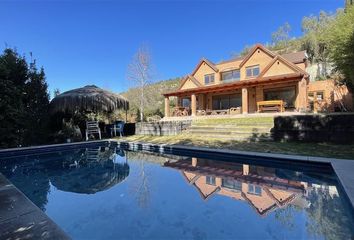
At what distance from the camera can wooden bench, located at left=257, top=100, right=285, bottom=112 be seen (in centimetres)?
1658

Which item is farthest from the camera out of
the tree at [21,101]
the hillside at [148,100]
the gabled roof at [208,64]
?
the hillside at [148,100]

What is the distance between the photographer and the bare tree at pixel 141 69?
92.7 feet

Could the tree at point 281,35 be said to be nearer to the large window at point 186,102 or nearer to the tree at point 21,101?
the large window at point 186,102

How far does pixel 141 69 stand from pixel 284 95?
16.7 meters

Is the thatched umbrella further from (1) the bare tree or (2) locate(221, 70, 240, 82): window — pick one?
(1) the bare tree

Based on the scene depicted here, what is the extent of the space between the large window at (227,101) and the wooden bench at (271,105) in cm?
428

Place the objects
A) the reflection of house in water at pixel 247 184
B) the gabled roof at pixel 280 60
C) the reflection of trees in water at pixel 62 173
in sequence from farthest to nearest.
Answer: the gabled roof at pixel 280 60 → the reflection of trees in water at pixel 62 173 → the reflection of house in water at pixel 247 184

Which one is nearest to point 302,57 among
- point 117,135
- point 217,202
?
point 117,135

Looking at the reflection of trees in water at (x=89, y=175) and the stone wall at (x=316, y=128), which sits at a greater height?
the stone wall at (x=316, y=128)

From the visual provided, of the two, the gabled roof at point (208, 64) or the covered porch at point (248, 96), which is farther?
the gabled roof at point (208, 64)

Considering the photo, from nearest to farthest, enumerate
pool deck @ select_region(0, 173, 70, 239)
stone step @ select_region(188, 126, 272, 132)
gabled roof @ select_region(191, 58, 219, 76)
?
pool deck @ select_region(0, 173, 70, 239), stone step @ select_region(188, 126, 272, 132), gabled roof @ select_region(191, 58, 219, 76)

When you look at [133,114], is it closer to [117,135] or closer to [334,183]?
[117,135]

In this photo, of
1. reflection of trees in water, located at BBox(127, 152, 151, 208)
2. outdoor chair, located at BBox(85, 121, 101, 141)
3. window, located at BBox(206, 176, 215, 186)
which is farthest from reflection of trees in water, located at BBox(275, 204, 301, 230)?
outdoor chair, located at BBox(85, 121, 101, 141)

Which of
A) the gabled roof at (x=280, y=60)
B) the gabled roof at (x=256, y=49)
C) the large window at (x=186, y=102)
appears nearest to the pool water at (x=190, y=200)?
the gabled roof at (x=280, y=60)
